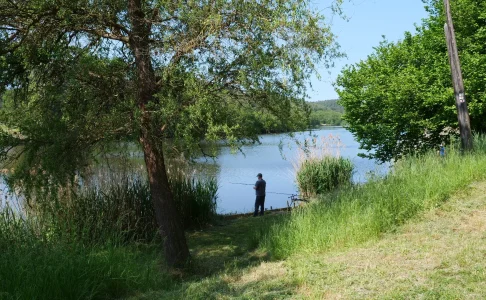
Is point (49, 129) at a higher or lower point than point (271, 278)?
higher

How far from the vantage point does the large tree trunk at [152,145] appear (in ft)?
27.0

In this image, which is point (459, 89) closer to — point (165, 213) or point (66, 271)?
point (165, 213)

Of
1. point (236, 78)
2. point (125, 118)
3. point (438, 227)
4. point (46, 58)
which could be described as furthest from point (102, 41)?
point (438, 227)

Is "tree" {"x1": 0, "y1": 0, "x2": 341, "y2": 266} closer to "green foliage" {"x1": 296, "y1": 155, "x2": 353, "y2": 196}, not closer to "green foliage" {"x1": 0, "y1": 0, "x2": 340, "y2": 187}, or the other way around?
"green foliage" {"x1": 0, "y1": 0, "x2": 340, "y2": 187}

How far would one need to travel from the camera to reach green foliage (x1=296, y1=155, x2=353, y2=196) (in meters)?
16.8

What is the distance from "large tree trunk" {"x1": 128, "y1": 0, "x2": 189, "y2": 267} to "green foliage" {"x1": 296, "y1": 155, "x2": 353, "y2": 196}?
8.66 metres

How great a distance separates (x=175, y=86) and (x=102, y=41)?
2350 millimetres

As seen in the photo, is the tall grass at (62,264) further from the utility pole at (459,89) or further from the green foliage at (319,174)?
the green foliage at (319,174)

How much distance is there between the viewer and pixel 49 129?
8102mm

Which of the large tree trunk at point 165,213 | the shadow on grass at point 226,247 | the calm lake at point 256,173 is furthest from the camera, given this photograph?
the calm lake at point 256,173

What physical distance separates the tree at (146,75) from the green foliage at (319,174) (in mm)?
8343

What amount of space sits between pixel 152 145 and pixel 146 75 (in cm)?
117

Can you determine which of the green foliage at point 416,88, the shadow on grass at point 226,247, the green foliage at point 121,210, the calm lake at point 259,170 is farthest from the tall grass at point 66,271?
the green foliage at point 416,88

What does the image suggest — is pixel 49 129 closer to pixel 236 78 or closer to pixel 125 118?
pixel 125 118
